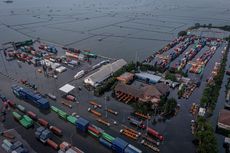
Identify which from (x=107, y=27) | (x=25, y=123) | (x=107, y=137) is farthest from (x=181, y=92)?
(x=107, y=27)

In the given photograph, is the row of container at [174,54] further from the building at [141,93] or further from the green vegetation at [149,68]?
the building at [141,93]

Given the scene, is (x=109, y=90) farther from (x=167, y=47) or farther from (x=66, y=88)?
(x=167, y=47)

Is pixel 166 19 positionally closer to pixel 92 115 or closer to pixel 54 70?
pixel 54 70

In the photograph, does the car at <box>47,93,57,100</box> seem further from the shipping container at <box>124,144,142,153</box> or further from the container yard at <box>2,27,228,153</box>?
the shipping container at <box>124,144,142,153</box>

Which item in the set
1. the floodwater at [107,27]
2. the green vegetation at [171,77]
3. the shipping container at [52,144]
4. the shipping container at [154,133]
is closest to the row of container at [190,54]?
the green vegetation at [171,77]


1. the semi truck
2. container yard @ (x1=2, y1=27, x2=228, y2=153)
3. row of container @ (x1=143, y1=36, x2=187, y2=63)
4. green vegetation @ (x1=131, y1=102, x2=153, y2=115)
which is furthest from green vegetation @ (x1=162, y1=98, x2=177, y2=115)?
row of container @ (x1=143, y1=36, x2=187, y2=63)

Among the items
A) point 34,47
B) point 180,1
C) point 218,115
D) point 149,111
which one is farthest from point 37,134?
point 180,1
